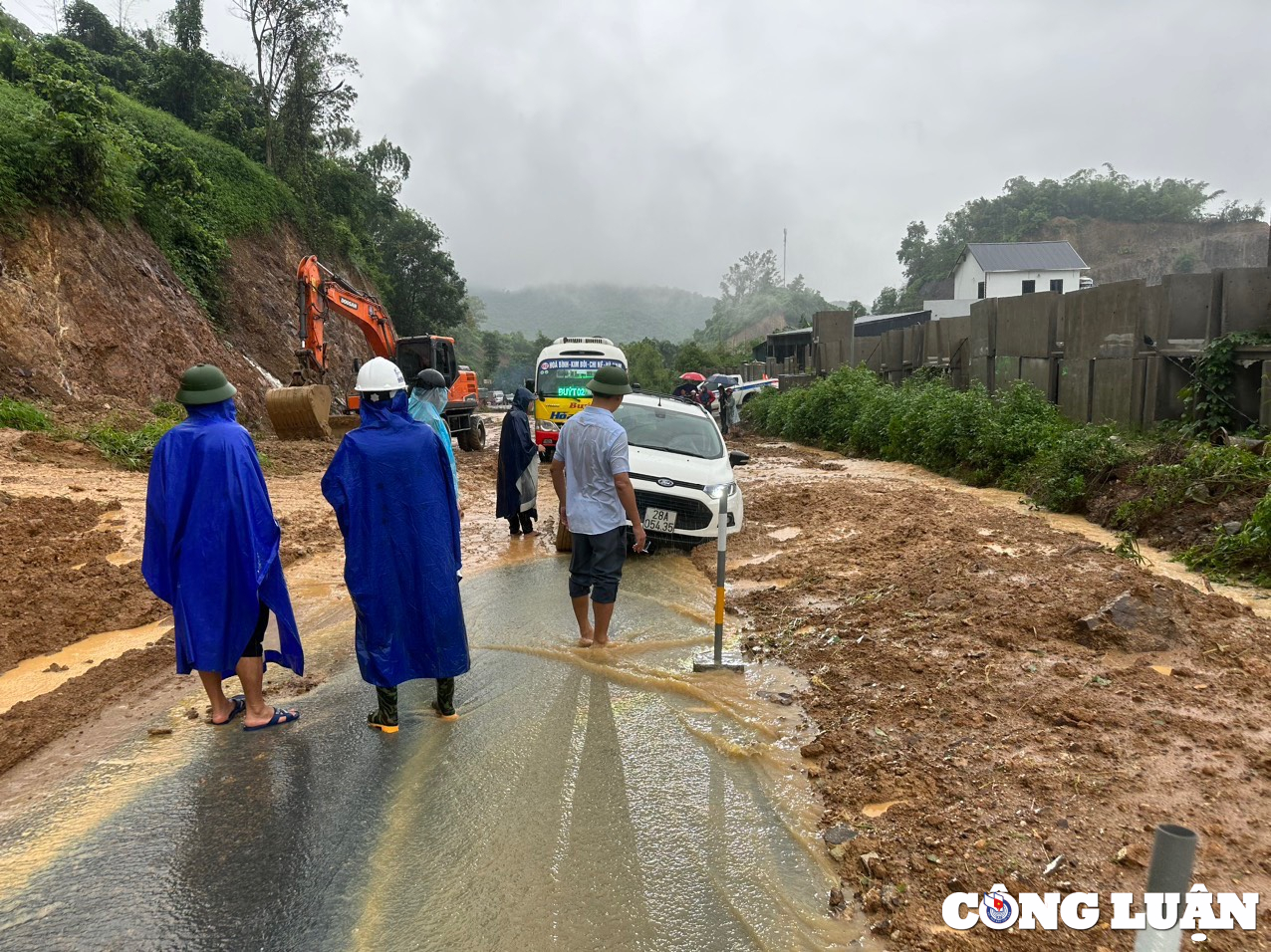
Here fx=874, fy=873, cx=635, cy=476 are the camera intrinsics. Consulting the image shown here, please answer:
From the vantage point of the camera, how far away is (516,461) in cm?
985

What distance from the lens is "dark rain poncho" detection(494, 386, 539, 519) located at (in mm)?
9820

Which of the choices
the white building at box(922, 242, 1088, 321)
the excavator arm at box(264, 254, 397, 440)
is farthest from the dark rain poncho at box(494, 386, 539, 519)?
the white building at box(922, 242, 1088, 321)

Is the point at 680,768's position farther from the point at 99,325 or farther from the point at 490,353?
the point at 490,353

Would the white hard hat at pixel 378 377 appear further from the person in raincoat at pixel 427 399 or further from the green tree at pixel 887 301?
the green tree at pixel 887 301

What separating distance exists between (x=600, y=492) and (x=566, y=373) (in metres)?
13.2

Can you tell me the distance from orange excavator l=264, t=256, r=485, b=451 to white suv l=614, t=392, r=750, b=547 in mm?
10005

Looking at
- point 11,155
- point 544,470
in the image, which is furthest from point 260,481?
point 11,155

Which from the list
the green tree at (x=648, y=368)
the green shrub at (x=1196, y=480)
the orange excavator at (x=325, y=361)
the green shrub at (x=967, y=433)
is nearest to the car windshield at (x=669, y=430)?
the green shrub at (x=1196, y=480)

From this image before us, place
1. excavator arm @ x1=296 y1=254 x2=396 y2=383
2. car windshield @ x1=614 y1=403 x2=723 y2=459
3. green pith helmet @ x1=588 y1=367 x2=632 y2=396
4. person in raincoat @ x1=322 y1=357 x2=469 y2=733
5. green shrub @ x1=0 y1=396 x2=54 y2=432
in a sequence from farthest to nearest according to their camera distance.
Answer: excavator arm @ x1=296 y1=254 x2=396 y2=383 → green shrub @ x1=0 y1=396 x2=54 y2=432 → car windshield @ x1=614 y1=403 x2=723 y2=459 → green pith helmet @ x1=588 y1=367 x2=632 y2=396 → person in raincoat @ x1=322 y1=357 x2=469 y2=733

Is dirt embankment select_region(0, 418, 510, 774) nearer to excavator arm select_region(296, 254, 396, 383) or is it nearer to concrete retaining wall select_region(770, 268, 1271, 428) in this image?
excavator arm select_region(296, 254, 396, 383)

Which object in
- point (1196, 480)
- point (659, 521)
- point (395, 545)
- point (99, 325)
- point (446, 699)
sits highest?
point (99, 325)

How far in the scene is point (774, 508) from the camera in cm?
1219

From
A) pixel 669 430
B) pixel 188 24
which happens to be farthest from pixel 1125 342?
pixel 188 24

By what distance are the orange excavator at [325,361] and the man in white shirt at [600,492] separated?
1316cm
